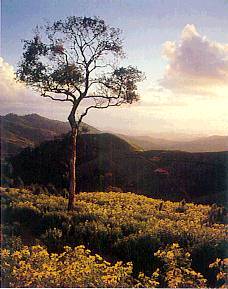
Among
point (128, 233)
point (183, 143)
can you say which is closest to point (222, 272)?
point (128, 233)

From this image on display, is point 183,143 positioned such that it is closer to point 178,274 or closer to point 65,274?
point 178,274

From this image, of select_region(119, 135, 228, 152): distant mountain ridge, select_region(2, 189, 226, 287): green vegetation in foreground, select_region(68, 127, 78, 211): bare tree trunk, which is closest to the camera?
select_region(2, 189, 226, 287): green vegetation in foreground

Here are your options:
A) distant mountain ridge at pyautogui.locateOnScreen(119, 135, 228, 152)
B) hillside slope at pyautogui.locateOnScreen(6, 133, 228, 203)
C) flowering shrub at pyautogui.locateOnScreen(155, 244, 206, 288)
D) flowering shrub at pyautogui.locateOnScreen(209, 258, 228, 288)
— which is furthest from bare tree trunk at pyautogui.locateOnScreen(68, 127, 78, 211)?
flowering shrub at pyautogui.locateOnScreen(209, 258, 228, 288)

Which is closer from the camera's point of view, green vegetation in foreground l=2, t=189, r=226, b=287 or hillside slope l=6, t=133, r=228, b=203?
green vegetation in foreground l=2, t=189, r=226, b=287

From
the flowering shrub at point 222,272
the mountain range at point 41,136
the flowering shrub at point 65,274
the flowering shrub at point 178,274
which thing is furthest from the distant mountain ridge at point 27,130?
the flowering shrub at point 222,272

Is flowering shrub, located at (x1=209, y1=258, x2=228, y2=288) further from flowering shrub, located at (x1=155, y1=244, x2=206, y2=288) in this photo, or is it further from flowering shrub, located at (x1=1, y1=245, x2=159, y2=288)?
flowering shrub, located at (x1=1, y1=245, x2=159, y2=288)

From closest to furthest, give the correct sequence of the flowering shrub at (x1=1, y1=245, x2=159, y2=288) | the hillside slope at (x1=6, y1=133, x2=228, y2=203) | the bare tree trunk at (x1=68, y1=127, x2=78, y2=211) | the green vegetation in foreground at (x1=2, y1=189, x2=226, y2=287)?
the flowering shrub at (x1=1, y1=245, x2=159, y2=288), the green vegetation in foreground at (x1=2, y1=189, x2=226, y2=287), the bare tree trunk at (x1=68, y1=127, x2=78, y2=211), the hillside slope at (x1=6, y1=133, x2=228, y2=203)
